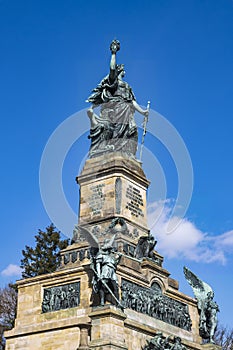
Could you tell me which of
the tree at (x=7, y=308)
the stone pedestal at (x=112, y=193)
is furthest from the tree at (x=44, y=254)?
the stone pedestal at (x=112, y=193)

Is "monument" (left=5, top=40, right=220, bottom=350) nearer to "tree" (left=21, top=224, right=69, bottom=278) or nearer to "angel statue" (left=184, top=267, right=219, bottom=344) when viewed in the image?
"angel statue" (left=184, top=267, right=219, bottom=344)

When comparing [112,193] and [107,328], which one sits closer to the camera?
[107,328]

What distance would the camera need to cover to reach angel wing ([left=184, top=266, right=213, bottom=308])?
2969 cm

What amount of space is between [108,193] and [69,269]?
490 cm

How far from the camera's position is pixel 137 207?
29.4 m

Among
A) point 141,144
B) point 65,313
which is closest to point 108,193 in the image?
point 141,144

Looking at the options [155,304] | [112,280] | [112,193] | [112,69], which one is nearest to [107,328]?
[112,280]

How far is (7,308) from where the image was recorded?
139 feet

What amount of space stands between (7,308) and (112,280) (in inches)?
850

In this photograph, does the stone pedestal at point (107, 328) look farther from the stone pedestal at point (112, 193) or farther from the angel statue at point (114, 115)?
the angel statue at point (114, 115)

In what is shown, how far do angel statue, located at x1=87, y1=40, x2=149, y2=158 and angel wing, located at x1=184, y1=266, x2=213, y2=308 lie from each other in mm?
6938

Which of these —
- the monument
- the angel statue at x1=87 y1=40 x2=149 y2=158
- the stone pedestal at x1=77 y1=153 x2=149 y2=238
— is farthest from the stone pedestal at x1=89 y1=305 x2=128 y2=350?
the angel statue at x1=87 y1=40 x2=149 y2=158

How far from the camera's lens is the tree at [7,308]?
134 feet

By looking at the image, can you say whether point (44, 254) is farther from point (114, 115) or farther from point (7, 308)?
point (114, 115)
